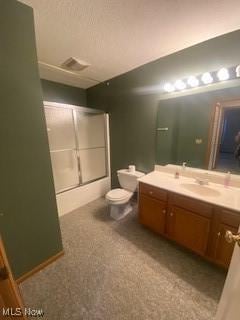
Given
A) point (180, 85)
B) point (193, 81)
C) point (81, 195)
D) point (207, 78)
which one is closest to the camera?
point (207, 78)

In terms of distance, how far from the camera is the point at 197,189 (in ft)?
5.98

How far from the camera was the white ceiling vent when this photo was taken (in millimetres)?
2068

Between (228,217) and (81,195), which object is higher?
(228,217)

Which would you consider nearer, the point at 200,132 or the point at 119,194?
the point at 200,132

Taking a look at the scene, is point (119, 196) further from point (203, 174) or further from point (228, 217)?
point (228, 217)

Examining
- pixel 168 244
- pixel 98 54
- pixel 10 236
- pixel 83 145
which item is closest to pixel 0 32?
pixel 98 54

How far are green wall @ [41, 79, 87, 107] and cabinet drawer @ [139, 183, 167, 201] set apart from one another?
2286 millimetres

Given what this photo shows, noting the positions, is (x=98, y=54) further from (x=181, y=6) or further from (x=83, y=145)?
(x=83, y=145)

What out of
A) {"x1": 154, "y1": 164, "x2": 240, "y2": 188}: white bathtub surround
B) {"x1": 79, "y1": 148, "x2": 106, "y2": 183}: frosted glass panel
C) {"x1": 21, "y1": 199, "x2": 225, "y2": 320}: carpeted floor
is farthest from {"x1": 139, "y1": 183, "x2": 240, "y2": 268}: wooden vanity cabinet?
{"x1": 79, "y1": 148, "x2": 106, "y2": 183}: frosted glass panel

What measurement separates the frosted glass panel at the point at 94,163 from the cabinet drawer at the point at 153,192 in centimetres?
144

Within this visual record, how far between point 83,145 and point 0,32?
210 cm

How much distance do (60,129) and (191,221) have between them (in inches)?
103

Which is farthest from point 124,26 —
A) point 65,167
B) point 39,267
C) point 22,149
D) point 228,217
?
point 39,267

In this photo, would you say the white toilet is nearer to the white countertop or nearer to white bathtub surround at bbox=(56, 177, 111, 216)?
the white countertop
